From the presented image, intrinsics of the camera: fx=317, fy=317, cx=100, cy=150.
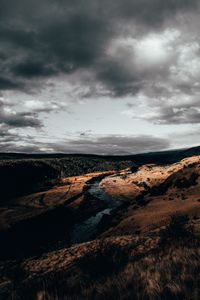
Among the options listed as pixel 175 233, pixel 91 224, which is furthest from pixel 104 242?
pixel 91 224

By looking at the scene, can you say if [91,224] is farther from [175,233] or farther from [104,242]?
[175,233]

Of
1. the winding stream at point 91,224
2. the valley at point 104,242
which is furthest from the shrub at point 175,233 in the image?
the winding stream at point 91,224

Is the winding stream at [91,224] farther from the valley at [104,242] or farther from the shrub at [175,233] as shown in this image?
Answer: the shrub at [175,233]

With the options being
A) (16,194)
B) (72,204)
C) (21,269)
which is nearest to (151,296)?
(21,269)

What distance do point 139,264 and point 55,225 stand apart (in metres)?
62.9

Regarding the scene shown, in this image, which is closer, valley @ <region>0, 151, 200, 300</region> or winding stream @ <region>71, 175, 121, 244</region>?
valley @ <region>0, 151, 200, 300</region>

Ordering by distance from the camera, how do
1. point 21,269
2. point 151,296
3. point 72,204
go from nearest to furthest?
point 151,296, point 21,269, point 72,204

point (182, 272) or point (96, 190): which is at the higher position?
point (182, 272)

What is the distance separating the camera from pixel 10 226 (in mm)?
71625

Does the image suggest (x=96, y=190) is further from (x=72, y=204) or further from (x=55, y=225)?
(x=55, y=225)

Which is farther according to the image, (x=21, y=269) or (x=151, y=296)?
(x=21, y=269)

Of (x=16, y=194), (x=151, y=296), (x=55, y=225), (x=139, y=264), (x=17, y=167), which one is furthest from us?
(x=17, y=167)

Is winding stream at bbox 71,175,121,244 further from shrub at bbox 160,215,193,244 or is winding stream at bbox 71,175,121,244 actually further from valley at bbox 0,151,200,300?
shrub at bbox 160,215,193,244

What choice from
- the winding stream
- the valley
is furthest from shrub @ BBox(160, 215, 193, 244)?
the winding stream
